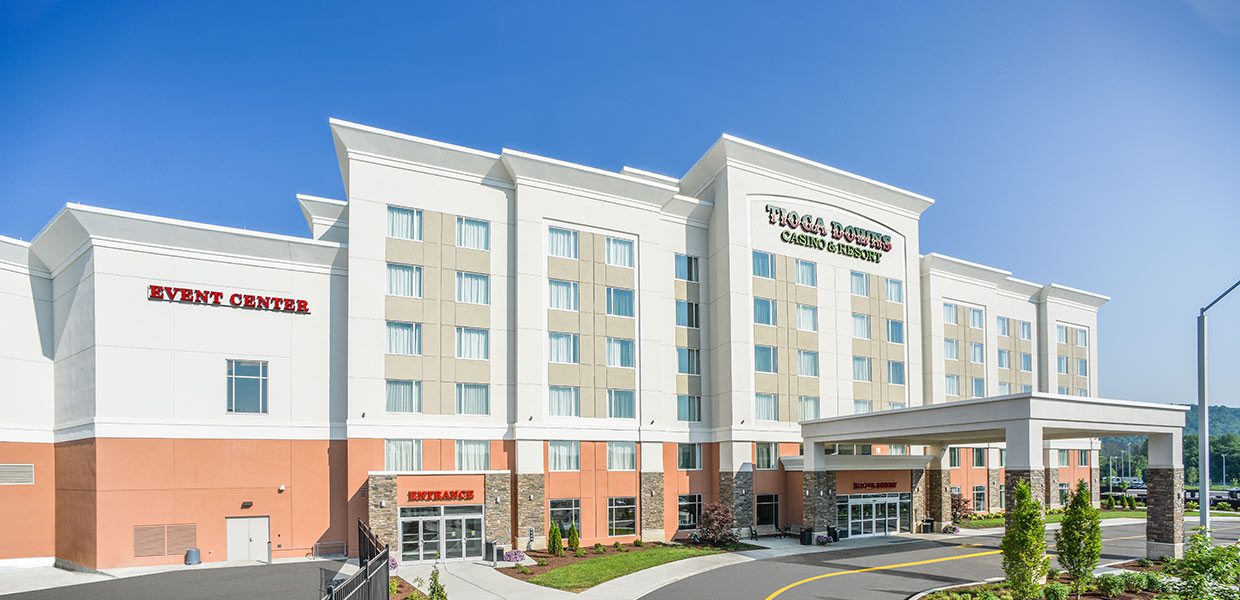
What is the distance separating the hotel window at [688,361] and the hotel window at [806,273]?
730 centimetres

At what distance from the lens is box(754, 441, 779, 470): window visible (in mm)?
42469

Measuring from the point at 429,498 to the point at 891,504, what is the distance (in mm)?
25195

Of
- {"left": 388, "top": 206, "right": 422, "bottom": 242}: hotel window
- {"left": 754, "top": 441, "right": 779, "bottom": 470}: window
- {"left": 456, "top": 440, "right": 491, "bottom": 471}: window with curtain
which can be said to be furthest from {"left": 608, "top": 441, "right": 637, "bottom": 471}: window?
{"left": 388, "top": 206, "right": 422, "bottom": 242}: hotel window

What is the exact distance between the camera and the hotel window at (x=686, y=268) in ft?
144

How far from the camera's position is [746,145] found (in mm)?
43406

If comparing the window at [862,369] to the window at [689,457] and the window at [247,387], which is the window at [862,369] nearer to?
the window at [689,457]

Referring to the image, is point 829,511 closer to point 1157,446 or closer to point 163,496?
point 1157,446

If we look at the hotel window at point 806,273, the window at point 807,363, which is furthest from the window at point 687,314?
the hotel window at point 806,273

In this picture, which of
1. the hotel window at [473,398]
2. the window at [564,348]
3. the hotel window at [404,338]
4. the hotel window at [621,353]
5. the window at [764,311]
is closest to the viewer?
the hotel window at [404,338]

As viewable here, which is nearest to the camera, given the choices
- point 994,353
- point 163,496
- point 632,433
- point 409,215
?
point 163,496

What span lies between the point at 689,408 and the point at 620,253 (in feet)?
30.0

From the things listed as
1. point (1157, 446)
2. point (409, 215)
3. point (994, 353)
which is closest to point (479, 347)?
point (409, 215)

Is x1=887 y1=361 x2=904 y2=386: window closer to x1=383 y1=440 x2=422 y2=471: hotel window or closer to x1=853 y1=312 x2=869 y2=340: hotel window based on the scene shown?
x1=853 y1=312 x2=869 y2=340: hotel window

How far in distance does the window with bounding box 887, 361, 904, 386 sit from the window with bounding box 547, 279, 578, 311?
21.0 metres
